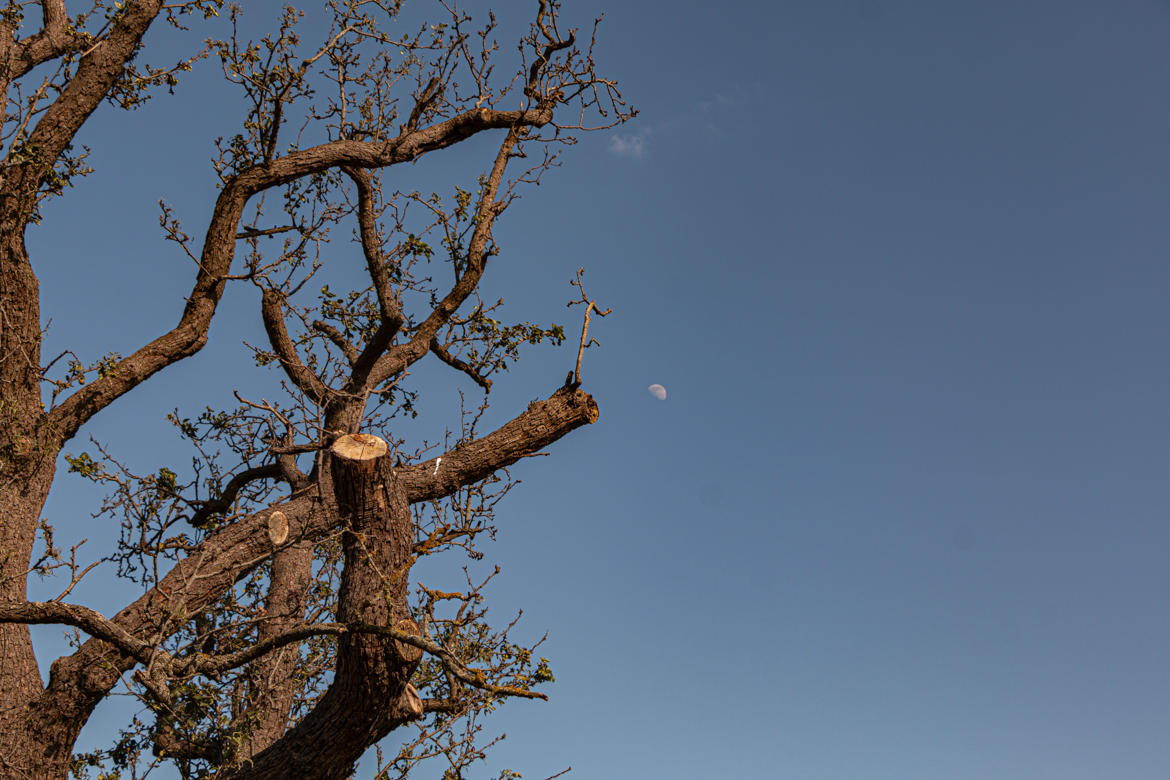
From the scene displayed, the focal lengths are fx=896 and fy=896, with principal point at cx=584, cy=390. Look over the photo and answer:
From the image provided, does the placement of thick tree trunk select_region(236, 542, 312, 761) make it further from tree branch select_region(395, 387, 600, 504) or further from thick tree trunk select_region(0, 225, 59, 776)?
thick tree trunk select_region(0, 225, 59, 776)

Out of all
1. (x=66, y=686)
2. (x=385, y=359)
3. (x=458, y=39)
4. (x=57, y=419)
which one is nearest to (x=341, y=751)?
(x=66, y=686)

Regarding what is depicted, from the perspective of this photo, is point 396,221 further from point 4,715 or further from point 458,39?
point 4,715

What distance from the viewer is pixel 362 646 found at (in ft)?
17.8

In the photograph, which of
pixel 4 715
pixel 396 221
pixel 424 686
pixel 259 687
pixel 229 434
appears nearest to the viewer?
pixel 4 715

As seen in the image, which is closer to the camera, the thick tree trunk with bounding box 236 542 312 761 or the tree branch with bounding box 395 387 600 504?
the tree branch with bounding box 395 387 600 504

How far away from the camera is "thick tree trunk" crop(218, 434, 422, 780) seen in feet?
18.1

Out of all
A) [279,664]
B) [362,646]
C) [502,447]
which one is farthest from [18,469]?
[502,447]

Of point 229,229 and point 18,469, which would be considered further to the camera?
point 229,229

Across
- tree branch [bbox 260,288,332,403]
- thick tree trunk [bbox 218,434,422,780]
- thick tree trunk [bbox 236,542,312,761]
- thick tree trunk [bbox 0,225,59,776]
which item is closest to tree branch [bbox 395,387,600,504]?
thick tree trunk [bbox 236,542,312,761]

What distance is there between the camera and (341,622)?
563cm

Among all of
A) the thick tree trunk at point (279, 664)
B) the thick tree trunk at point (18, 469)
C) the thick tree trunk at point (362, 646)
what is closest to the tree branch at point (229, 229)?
the thick tree trunk at point (18, 469)

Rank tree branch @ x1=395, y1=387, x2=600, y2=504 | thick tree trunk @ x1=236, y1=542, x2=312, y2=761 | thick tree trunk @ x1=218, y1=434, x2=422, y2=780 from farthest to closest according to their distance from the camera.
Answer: thick tree trunk @ x1=236, y1=542, x2=312, y2=761 → tree branch @ x1=395, y1=387, x2=600, y2=504 → thick tree trunk @ x1=218, y1=434, x2=422, y2=780

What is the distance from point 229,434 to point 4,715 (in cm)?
460

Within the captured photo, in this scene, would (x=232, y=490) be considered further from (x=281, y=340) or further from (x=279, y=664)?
(x=279, y=664)
